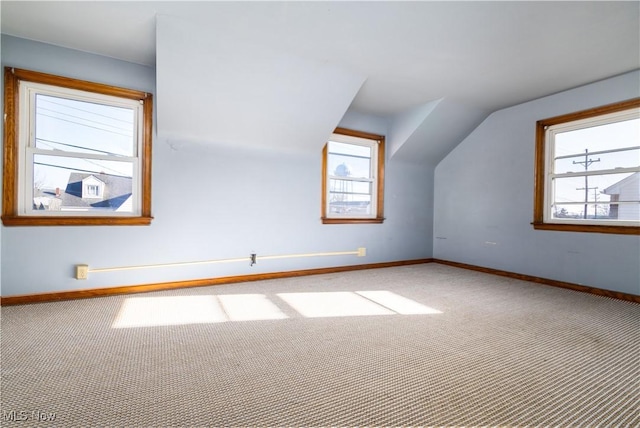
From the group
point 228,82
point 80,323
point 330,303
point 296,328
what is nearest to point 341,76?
point 228,82

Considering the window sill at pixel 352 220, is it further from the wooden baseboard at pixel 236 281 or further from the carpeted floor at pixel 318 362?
the carpeted floor at pixel 318 362

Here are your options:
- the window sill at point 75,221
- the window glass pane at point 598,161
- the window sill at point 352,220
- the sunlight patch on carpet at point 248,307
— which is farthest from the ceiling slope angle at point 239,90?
the window glass pane at point 598,161

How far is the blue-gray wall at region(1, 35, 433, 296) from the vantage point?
2672 mm

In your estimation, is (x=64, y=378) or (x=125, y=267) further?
(x=125, y=267)

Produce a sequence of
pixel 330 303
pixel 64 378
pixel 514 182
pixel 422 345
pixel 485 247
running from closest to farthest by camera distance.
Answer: pixel 64 378 → pixel 422 345 → pixel 330 303 → pixel 514 182 → pixel 485 247

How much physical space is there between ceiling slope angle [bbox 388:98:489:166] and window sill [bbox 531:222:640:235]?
157cm

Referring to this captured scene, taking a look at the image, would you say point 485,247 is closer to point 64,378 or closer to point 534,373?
point 534,373

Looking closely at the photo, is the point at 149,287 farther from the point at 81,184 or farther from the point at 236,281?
the point at 81,184

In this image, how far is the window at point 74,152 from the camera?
2.60 meters

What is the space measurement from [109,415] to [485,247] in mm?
4437

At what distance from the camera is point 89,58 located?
2820 millimetres

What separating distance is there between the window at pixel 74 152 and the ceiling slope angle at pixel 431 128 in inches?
122

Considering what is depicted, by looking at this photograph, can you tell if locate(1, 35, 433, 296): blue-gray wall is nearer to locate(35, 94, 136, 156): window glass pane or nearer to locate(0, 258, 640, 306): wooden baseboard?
locate(0, 258, 640, 306): wooden baseboard

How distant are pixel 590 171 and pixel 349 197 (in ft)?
8.96
